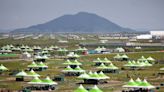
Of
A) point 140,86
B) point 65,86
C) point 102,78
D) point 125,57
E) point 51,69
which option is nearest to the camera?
point 140,86

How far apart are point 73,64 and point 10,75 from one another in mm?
24368

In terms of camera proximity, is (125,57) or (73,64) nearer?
(73,64)

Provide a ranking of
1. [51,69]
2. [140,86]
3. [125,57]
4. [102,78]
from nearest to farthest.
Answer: [140,86] < [102,78] < [51,69] < [125,57]

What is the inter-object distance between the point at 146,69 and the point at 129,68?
17.2 ft

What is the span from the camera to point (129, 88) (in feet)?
302

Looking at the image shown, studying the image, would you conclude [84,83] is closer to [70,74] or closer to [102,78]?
[102,78]

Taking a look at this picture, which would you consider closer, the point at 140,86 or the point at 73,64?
the point at 140,86

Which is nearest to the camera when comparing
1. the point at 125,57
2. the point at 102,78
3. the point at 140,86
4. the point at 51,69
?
the point at 140,86

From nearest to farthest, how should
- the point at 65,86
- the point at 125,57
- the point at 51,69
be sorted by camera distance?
the point at 65,86 < the point at 51,69 < the point at 125,57

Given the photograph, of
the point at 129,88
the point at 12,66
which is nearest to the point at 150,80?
the point at 129,88

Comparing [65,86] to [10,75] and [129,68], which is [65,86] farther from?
[129,68]

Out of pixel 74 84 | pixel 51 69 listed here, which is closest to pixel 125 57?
pixel 51 69

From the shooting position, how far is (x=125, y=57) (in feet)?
556

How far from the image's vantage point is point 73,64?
13875cm
